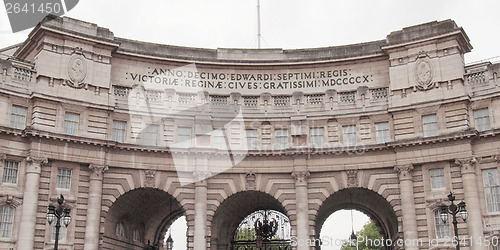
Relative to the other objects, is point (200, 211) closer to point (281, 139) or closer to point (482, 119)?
point (281, 139)

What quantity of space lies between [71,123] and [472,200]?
84.9 feet

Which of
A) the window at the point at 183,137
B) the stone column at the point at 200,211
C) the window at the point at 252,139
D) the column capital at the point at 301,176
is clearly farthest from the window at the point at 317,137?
the window at the point at 183,137

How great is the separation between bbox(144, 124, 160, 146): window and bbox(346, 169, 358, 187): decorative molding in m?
13.5

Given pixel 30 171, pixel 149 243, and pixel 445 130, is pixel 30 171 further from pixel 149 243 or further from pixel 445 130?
pixel 445 130

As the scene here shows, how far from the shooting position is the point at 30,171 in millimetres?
34375

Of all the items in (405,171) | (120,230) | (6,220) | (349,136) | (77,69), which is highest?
(77,69)

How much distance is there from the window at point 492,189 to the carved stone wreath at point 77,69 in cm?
2678

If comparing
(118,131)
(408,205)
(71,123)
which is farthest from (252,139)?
(71,123)

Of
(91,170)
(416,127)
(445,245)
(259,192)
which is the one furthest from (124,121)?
(445,245)

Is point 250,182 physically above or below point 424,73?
below

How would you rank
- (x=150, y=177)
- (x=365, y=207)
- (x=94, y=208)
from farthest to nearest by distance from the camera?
(x=365, y=207) < (x=150, y=177) < (x=94, y=208)

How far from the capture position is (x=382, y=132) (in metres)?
39.1

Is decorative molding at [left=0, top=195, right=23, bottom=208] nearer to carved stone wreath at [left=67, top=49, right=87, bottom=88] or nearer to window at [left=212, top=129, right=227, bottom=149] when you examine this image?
carved stone wreath at [left=67, top=49, right=87, bottom=88]

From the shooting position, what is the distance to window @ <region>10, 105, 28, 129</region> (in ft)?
115
